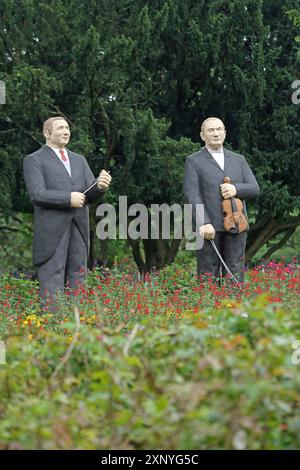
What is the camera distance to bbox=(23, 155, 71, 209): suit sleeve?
8680mm

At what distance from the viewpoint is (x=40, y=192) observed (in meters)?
8.73

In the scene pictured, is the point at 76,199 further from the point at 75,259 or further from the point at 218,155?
the point at 218,155

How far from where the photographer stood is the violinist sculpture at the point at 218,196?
8914mm

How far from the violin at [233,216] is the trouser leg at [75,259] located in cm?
135

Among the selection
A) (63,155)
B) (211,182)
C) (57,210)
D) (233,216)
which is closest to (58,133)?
(63,155)

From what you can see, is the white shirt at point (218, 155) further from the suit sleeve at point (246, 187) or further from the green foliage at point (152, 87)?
the green foliage at point (152, 87)

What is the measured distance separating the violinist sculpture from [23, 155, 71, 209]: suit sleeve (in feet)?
3.89

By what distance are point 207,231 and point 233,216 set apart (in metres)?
0.33

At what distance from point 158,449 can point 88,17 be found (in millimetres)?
9858

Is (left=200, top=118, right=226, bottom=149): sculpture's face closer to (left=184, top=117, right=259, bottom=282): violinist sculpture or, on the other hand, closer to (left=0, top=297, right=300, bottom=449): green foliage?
(left=184, top=117, right=259, bottom=282): violinist sculpture

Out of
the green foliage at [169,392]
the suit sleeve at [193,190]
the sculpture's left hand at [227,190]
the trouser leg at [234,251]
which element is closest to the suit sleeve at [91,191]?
the suit sleeve at [193,190]
